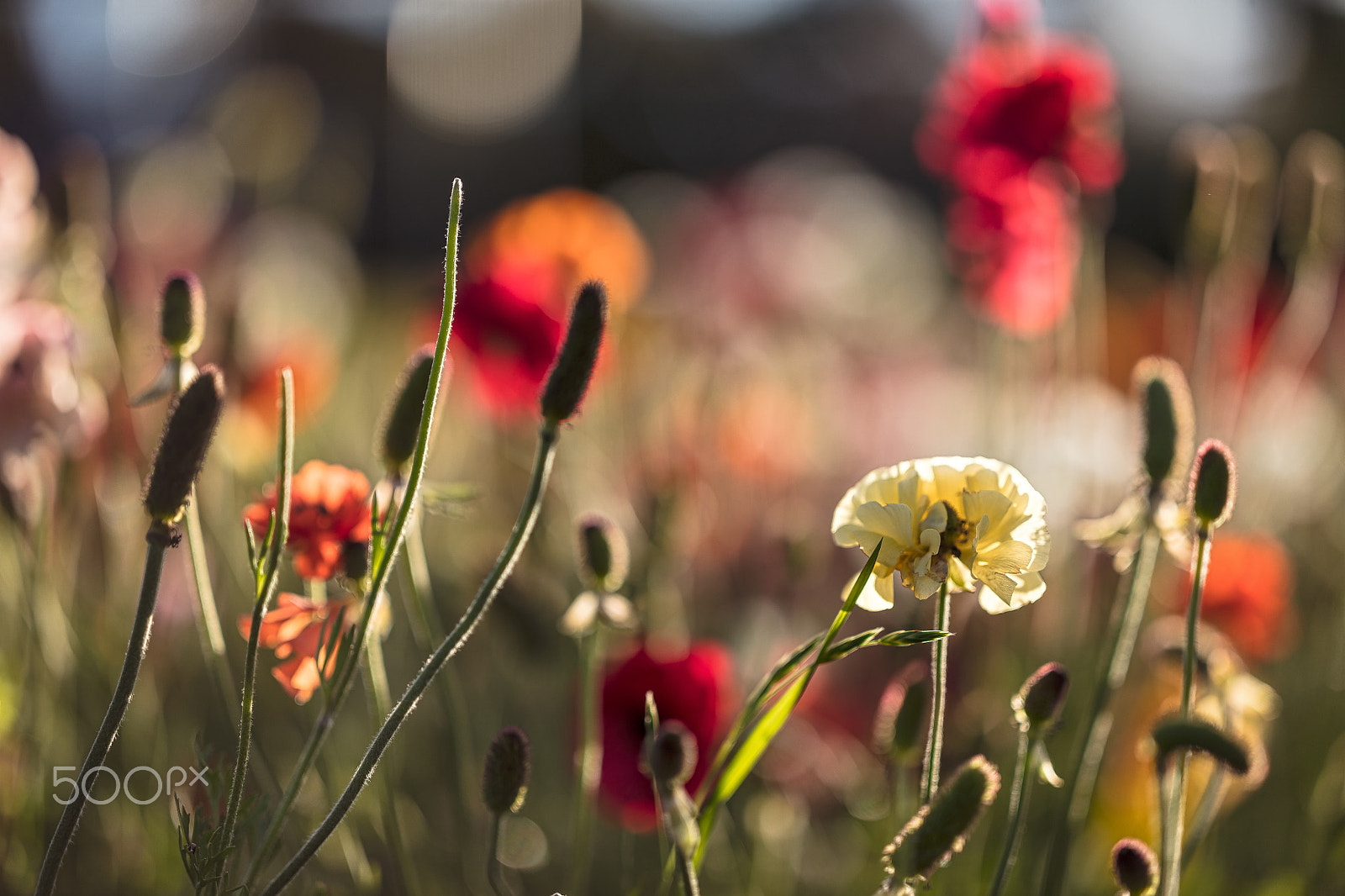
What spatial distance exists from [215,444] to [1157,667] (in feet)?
2.08

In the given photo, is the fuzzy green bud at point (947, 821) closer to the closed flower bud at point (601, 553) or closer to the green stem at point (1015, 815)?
the green stem at point (1015, 815)

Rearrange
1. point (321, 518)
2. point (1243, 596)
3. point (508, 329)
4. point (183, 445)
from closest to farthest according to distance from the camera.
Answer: point (183, 445) < point (321, 518) < point (1243, 596) < point (508, 329)

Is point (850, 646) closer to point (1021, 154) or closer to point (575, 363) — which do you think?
point (575, 363)

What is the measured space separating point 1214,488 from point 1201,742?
95mm

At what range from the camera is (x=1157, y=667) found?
69cm

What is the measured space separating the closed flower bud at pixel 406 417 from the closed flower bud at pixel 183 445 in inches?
3.6

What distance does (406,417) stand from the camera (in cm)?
41

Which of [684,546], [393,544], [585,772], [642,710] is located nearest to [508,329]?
[684,546]

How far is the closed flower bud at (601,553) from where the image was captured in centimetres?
48

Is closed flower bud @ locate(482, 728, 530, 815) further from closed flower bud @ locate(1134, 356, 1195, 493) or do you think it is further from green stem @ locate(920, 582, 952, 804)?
closed flower bud @ locate(1134, 356, 1195, 493)

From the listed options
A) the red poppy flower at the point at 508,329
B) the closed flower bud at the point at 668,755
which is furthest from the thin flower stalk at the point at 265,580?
the red poppy flower at the point at 508,329

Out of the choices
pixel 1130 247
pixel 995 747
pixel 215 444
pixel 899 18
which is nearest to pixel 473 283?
pixel 215 444

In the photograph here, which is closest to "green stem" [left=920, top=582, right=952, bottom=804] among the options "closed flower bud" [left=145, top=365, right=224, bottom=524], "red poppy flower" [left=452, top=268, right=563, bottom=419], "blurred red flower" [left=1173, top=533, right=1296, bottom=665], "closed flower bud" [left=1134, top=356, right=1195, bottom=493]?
"closed flower bud" [left=1134, top=356, right=1195, bottom=493]

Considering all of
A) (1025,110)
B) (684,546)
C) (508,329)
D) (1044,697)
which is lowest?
(684,546)
